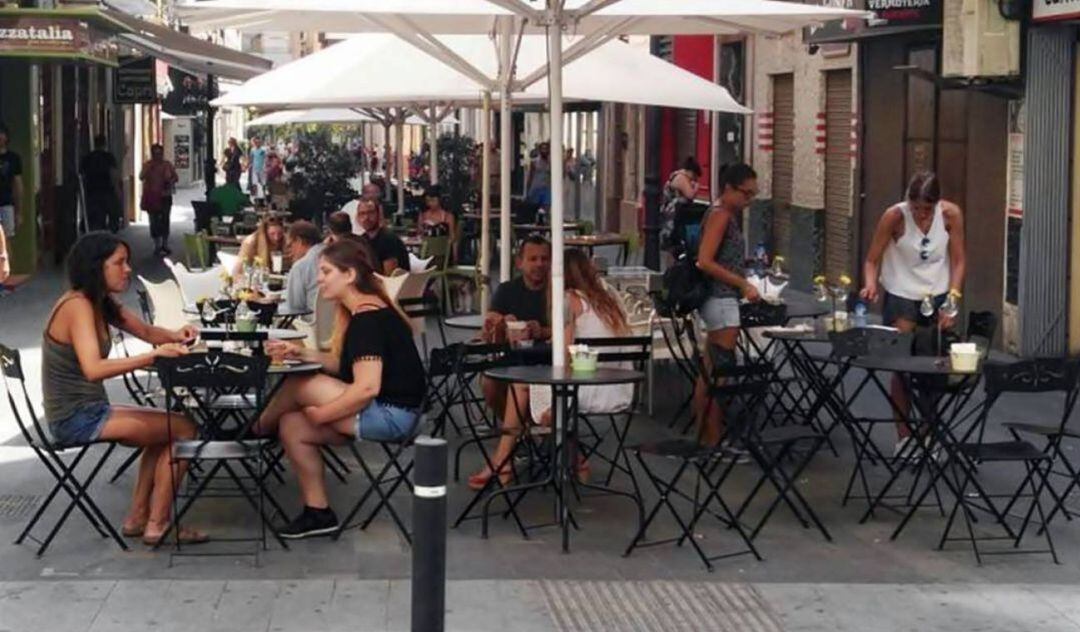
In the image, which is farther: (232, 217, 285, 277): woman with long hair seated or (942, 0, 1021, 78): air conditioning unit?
(942, 0, 1021, 78): air conditioning unit

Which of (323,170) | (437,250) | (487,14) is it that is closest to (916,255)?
(487,14)

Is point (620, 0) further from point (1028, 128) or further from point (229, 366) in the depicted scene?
point (1028, 128)

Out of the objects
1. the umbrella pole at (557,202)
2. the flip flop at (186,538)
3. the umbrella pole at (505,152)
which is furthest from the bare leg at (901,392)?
the flip flop at (186,538)

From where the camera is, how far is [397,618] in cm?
733

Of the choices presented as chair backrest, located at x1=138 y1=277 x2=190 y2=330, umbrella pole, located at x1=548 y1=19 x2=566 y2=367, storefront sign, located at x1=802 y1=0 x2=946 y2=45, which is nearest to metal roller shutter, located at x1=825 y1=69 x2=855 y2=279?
storefront sign, located at x1=802 y1=0 x2=946 y2=45

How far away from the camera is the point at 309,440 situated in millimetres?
8578

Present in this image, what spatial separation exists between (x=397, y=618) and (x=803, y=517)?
259 centimetres

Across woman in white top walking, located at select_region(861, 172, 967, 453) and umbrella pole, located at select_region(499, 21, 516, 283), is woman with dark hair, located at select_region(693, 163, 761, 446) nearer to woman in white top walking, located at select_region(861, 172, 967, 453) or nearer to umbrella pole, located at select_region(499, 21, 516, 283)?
woman in white top walking, located at select_region(861, 172, 967, 453)

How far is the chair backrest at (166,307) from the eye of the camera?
11922 mm

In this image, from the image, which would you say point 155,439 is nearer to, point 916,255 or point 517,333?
point 517,333

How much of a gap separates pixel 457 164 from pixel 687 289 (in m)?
19.8

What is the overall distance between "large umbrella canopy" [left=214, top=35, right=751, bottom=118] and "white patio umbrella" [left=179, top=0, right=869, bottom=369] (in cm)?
78

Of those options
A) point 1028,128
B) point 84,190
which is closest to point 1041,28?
point 1028,128

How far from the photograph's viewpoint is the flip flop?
27.7ft
